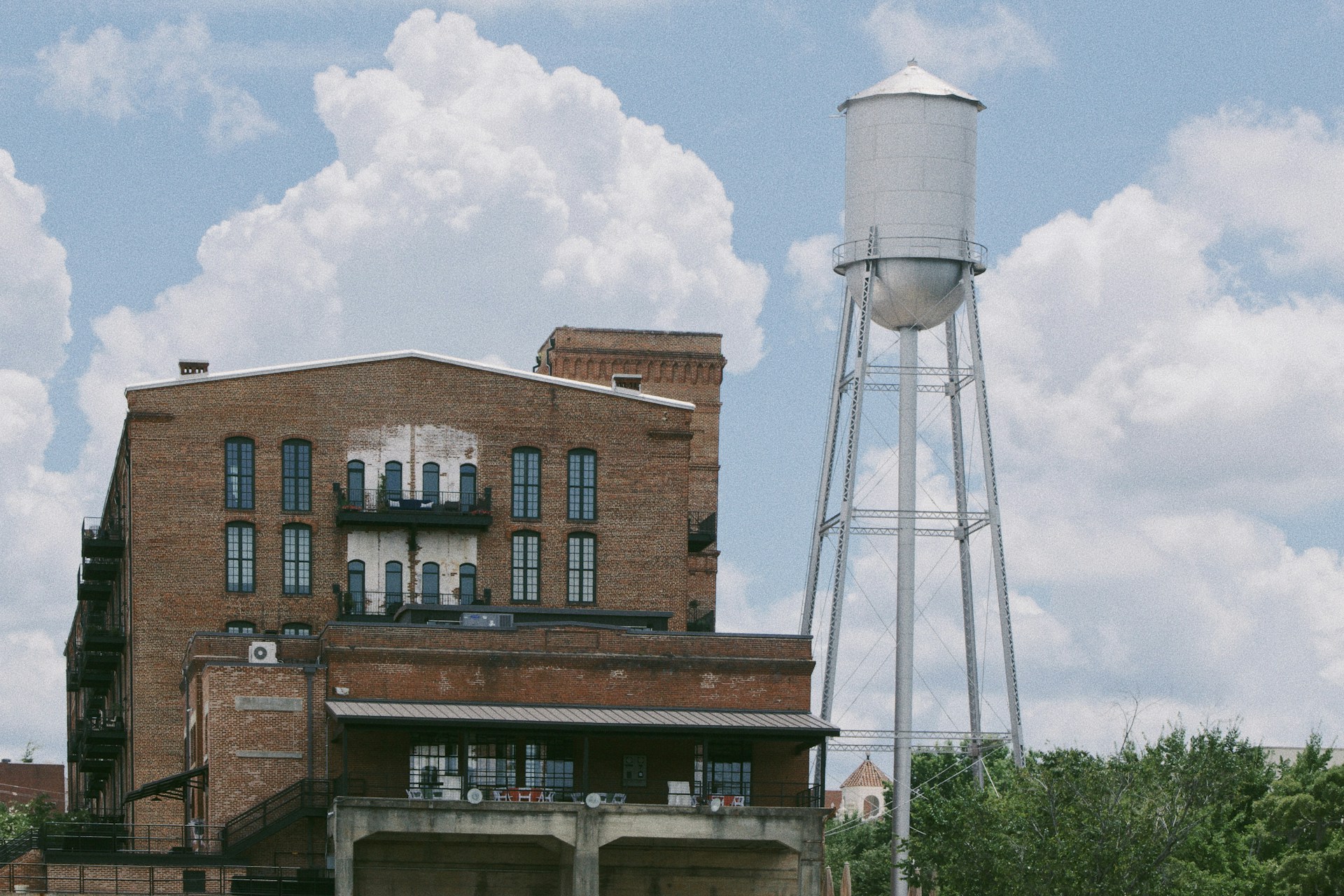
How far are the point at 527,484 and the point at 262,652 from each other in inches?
548

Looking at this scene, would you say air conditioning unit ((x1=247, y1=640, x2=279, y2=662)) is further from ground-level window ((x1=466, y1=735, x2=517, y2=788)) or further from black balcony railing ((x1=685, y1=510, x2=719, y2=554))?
black balcony railing ((x1=685, y1=510, x2=719, y2=554))

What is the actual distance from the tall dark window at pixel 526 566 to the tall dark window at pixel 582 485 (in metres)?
1.49

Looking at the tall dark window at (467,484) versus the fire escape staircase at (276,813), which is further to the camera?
the tall dark window at (467,484)

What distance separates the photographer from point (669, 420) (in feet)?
250

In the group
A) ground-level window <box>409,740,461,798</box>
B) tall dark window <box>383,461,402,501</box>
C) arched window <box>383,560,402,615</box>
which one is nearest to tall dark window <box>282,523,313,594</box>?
arched window <box>383,560,402,615</box>

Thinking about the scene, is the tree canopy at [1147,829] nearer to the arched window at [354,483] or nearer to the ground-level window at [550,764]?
the ground-level window at [550,764]

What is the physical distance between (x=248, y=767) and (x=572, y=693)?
855 cm

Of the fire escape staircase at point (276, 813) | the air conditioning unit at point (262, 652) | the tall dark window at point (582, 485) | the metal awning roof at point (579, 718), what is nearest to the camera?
the metal awning roof at point (579, 718)

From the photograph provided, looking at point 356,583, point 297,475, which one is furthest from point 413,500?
point 297,475

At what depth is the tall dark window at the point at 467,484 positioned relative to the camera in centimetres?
7431

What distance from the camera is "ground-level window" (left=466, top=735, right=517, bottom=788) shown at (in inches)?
2438

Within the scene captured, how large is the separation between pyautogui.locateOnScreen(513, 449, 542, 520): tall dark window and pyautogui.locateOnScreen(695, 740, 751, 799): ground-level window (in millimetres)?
13911

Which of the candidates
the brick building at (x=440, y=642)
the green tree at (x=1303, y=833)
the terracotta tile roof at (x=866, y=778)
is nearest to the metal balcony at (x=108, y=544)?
the brick building at (x=440, y=642)

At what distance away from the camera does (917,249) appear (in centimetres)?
6744
